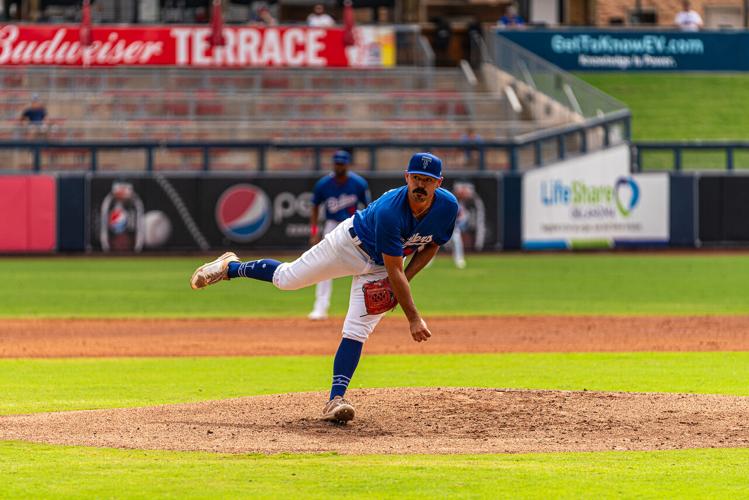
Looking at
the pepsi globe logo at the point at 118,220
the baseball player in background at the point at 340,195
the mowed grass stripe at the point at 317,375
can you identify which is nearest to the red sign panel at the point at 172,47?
the pepsi globe logo at the point at 118,220

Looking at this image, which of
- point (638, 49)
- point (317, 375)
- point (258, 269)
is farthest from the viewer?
point (638, 49)

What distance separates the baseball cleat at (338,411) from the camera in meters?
8.62

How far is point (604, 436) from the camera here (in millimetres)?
8406

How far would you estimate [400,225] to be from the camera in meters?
8.43

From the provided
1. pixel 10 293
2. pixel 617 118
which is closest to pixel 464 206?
pixel 617 118

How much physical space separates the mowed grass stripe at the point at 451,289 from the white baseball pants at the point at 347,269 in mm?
9181

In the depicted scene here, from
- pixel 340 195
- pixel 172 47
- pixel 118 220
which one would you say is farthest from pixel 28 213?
pixel 340 195

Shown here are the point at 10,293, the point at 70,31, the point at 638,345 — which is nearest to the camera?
the point at 638,345

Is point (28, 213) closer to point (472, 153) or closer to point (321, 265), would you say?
point (472, 153)

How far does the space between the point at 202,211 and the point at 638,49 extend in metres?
17.7

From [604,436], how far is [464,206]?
813 inches

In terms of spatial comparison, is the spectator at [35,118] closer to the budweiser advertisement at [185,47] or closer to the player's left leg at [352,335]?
A: the budweiser advertisement at [185,47]

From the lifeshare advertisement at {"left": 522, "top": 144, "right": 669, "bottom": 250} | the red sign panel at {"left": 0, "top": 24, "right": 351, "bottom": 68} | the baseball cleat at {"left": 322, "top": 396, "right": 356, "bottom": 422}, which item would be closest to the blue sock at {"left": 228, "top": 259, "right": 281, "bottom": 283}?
the baseball cleat at {"left": 322, "top": 396, "right": 356, "bottom": 422}

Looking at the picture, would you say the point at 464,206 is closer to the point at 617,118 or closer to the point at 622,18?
the point at 617,118
